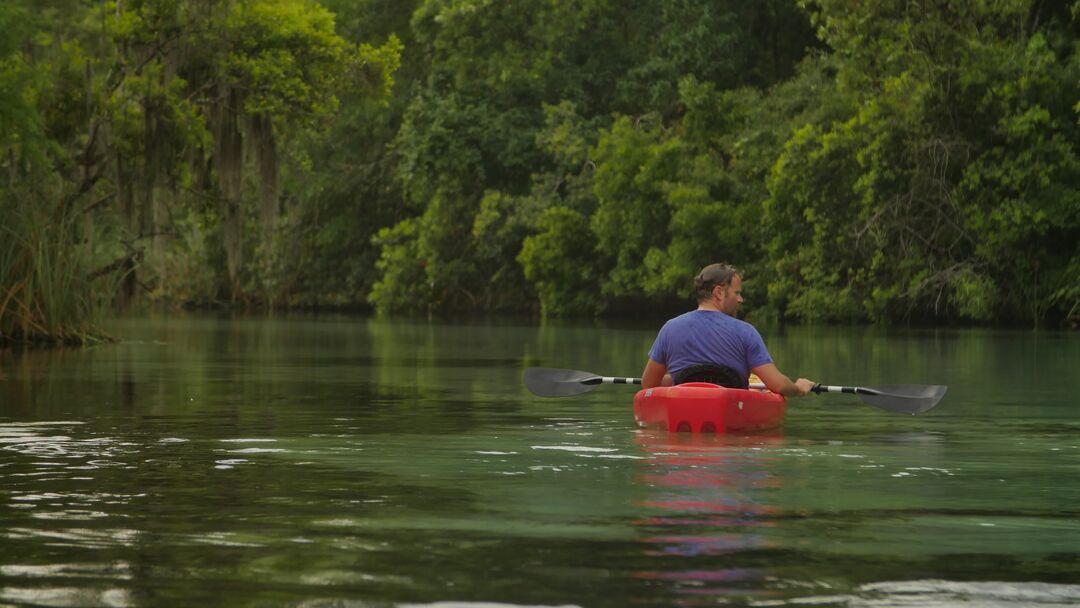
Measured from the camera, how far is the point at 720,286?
13.9 metres

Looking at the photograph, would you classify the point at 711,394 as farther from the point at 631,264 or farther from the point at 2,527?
the point at 631,264

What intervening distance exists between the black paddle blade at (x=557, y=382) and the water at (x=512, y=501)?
0.25 meters

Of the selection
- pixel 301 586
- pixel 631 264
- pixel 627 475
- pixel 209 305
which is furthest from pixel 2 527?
pixel 209 305

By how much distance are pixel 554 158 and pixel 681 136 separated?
518 centimetres

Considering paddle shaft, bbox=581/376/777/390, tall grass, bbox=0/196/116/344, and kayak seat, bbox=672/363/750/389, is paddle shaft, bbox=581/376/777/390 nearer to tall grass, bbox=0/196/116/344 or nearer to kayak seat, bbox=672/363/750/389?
kayak seat, bbox=672/363/750/389

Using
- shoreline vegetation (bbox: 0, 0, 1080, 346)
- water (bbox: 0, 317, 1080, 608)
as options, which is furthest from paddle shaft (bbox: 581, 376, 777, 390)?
shoreline vegetation (bbox: 0, 0, 1080, 346)

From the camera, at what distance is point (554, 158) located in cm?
6244

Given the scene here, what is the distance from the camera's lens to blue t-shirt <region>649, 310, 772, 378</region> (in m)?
13.9

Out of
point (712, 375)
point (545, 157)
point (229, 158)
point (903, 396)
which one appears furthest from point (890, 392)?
point (545, 157)

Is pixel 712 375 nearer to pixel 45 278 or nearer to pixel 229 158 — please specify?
pixel 45 278

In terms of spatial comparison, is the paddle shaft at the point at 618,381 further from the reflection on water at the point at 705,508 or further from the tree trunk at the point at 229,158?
the tree trunk at the point at 229,158

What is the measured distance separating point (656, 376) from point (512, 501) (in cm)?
483

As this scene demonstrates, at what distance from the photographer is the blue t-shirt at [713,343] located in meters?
13.9

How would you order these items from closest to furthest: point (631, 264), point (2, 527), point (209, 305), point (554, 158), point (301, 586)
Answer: point (301, 586) → point (2, 527) → point (631, 264) → point (554, 158) → point (209, 305)
